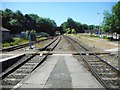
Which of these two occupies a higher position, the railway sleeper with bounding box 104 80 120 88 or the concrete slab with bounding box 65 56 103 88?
the concrete slab with bounding box 65 56 103 88

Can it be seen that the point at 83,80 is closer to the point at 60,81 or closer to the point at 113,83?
the point at 60,81

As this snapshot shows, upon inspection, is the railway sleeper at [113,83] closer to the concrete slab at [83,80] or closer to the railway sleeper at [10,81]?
the concrete slab at [83,80]

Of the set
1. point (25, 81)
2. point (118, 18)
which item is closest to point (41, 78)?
point (25, 81)

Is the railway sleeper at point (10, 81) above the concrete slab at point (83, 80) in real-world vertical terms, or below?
below

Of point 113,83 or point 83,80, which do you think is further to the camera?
point 83,80

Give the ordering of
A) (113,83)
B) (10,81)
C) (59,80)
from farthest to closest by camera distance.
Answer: (10,81) → (59,80) → (113,83)

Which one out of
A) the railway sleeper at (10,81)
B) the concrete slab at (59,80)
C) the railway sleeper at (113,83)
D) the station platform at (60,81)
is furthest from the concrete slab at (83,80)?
the railway sleeper at (10,81)

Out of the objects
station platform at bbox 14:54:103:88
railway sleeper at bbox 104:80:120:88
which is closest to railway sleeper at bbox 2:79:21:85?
station platform at bbox 14:54:103:88

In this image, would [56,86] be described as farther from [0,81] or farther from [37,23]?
[37,23]

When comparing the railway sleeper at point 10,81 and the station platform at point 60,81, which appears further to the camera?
the railway sleeper at point 10,81

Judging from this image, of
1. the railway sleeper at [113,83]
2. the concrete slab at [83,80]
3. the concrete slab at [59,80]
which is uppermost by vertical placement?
the concrete slab at [59,80]

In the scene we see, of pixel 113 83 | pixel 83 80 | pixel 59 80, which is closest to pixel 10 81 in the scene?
pixel 59 80

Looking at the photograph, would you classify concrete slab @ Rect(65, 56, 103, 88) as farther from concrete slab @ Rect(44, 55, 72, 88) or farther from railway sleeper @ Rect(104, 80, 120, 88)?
railway sleeper @ Rect(104, 80, 120, 88)

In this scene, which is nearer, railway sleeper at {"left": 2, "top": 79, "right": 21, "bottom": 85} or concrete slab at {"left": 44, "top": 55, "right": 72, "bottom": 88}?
concrete slab at {"left": 44, "top": 55, "right": 72, "bottom": 88}
